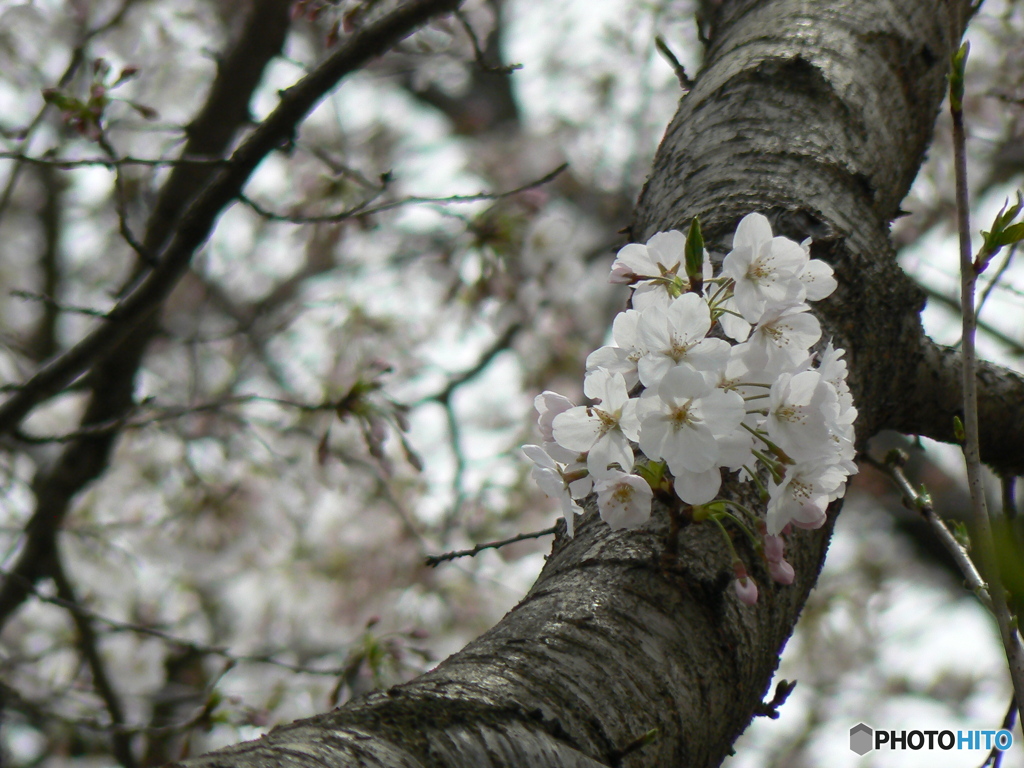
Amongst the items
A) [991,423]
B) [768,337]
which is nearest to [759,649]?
[768,337]

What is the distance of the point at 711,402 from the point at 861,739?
974 millimetres

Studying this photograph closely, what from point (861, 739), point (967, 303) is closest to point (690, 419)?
point (967, 303)

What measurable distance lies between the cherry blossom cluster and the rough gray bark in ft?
0.32

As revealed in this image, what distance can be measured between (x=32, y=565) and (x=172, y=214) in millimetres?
1408

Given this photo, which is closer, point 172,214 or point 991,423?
point 991,423

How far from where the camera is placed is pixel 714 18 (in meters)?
1.75

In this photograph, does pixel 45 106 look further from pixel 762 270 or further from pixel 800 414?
pixel 800 414

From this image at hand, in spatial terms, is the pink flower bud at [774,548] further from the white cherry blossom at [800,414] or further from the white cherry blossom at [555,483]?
the white cherry blossom at [555,483]

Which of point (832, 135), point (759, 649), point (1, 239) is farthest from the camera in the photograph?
point (1, 239)

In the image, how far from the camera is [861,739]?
138cm

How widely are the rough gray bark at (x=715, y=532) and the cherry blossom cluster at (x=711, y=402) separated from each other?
3.8 inches

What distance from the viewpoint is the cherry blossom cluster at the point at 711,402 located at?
764 mm

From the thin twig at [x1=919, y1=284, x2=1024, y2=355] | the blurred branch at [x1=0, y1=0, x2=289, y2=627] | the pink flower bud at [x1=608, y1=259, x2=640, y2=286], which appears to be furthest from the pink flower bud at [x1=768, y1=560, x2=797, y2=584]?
the blurred branch at [x1=0, y1=0, x2=289, y2=627]

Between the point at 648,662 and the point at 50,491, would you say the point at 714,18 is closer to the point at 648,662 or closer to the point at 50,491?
the point at 648,662
